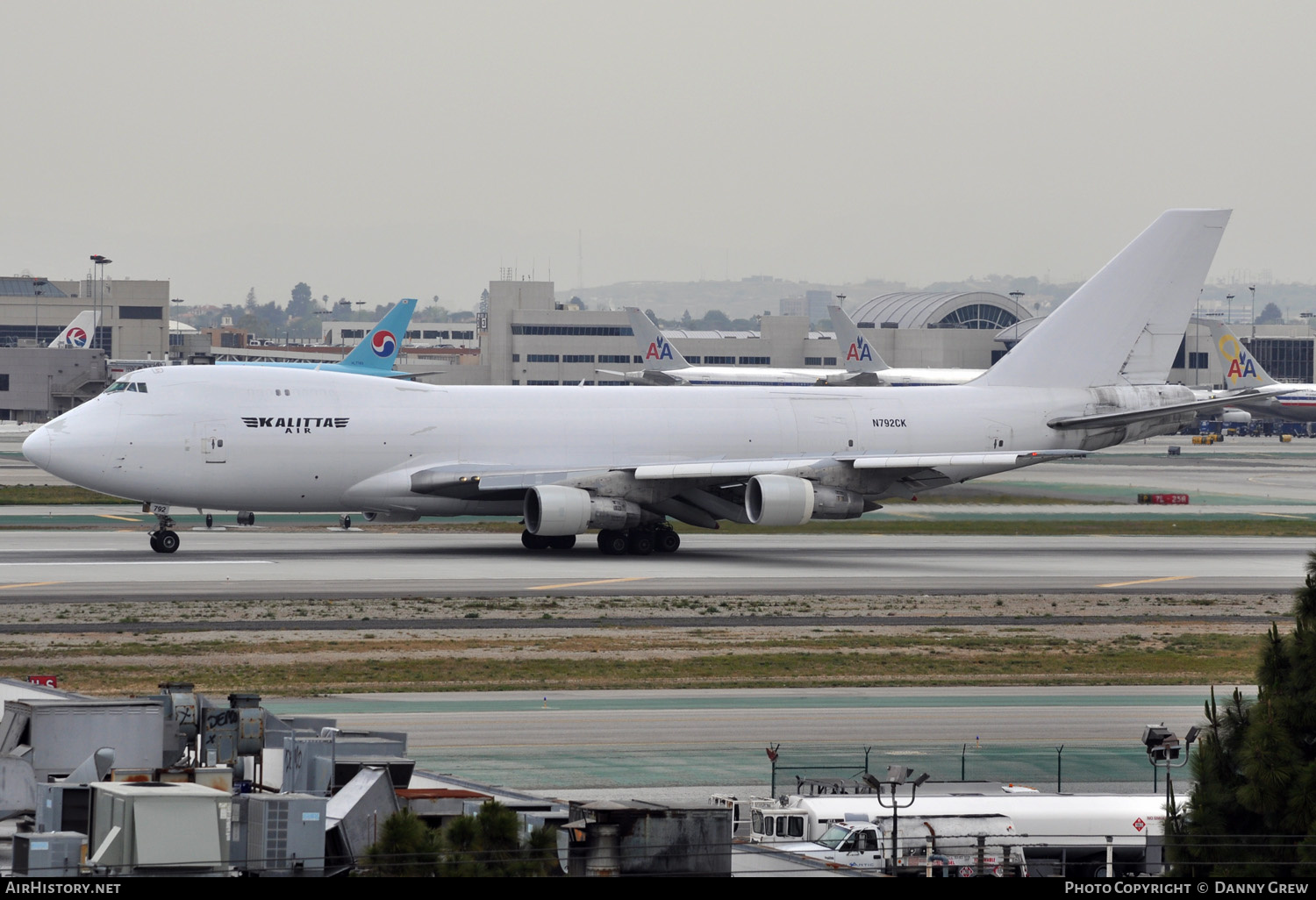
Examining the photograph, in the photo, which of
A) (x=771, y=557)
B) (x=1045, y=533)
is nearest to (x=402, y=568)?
(x=771, y=557)

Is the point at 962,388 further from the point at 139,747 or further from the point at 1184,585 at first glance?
the point at 139,747

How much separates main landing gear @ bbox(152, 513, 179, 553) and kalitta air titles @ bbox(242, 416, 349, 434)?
4685mm

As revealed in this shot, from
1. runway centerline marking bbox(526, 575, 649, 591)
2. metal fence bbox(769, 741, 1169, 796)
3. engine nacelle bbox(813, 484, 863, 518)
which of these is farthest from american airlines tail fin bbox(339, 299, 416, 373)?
metal fence bbox(769, 741, 1169, 796)

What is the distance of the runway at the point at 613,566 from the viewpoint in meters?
45.4

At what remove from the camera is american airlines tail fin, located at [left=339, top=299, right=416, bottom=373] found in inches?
4897

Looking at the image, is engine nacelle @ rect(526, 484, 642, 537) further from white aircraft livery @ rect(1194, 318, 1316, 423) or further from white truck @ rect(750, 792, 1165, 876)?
white aircraft livery @ rect(1194, 318, 1316, 423)

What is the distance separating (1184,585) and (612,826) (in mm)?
36928

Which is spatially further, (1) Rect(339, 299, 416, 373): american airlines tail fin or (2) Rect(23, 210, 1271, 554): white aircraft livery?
(1) Rect(339, 299, 416, 373): american airlines tail fin

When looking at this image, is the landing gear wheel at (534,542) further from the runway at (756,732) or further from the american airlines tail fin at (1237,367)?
the american airlines tail fin at (1237,367)

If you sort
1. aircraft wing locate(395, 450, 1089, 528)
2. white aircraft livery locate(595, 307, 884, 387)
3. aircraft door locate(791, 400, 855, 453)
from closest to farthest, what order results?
aircraft wing locate(395, 450, 1089, 528), aircraft door locate(791, 400, 855, 453), white aircraft livery locate(595, 307, 884, 387)

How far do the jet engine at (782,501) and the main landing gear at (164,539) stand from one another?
62.4ft

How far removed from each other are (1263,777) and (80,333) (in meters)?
177

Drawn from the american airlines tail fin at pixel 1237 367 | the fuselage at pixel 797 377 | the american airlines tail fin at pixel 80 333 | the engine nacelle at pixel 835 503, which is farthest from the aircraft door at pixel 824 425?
the american airlines tail fin at pixel 80 333

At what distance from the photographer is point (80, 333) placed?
177 meters
